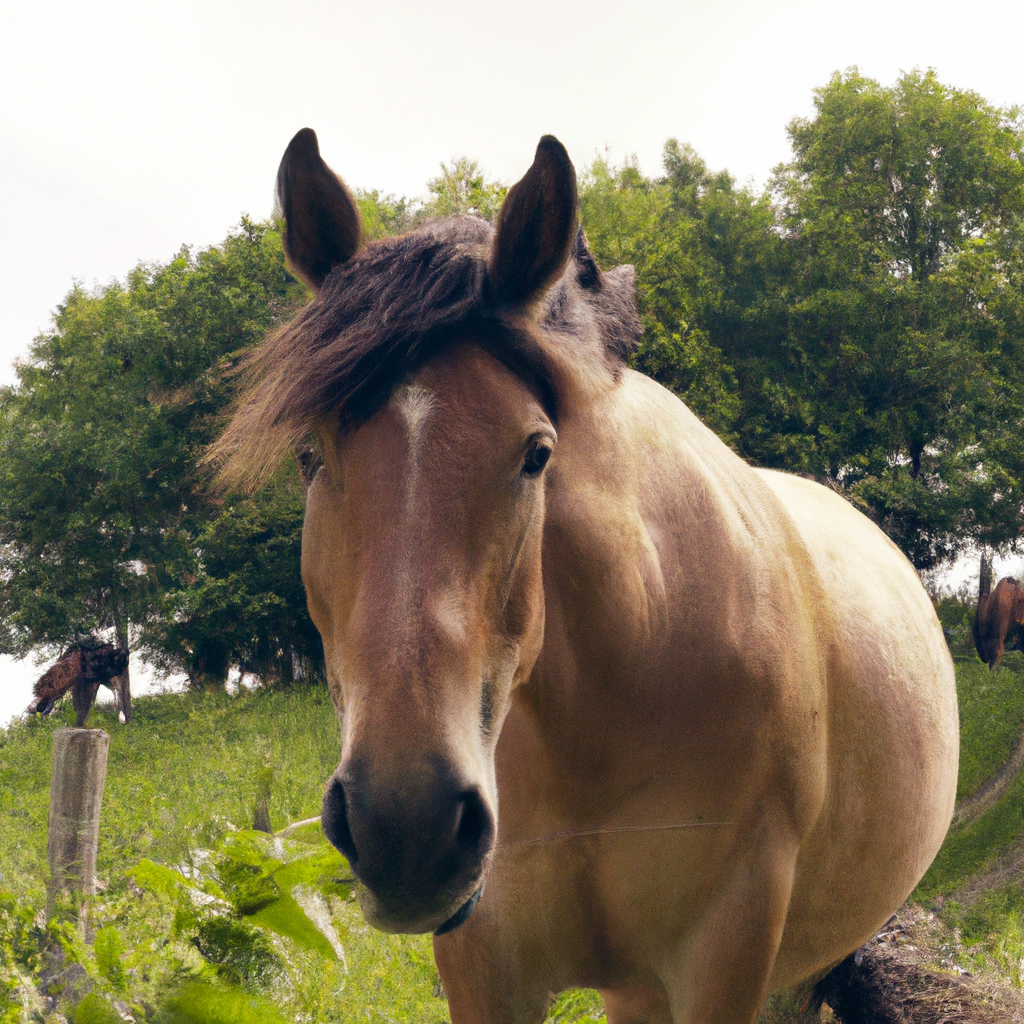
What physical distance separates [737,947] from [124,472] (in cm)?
1848

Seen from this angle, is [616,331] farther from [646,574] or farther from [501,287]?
[646,574]

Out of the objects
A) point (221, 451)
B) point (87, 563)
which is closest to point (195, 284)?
point (87, 563)

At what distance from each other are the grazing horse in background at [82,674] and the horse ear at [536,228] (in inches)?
655

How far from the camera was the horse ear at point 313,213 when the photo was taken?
5.22ft

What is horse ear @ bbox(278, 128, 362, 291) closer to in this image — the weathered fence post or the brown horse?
the brown horse

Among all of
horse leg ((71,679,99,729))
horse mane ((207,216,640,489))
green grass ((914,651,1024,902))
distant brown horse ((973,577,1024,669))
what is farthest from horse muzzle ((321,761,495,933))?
horse leg ((71,679,99,729))

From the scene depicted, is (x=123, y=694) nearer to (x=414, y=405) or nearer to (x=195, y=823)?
(x=195, y=823)

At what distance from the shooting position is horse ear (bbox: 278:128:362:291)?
5.22 feet

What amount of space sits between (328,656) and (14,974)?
147cm

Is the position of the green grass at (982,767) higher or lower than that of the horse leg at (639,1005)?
lower

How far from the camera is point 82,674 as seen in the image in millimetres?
15773

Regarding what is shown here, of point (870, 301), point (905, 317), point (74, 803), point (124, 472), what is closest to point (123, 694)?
point (124, 472)

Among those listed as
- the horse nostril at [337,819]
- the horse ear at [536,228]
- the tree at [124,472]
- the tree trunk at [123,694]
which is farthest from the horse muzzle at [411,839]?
the tree trunk at [123,694]

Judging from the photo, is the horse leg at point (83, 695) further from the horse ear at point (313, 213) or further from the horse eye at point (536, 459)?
the horse eye at point (536, 459)
